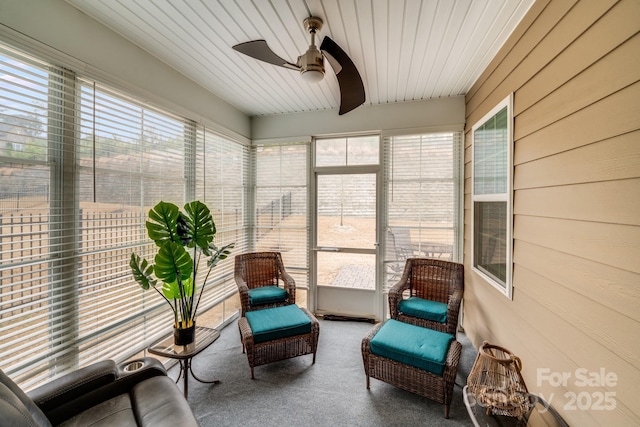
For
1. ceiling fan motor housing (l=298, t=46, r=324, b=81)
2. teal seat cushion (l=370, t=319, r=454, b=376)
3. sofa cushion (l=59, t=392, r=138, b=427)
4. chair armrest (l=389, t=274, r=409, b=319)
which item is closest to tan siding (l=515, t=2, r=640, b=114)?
ceiling fan motor housing (l=298, t=46, r=324, b=81)

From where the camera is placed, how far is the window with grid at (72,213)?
1390 millimetres

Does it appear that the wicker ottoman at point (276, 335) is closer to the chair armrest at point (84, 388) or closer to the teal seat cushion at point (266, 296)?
the teal seat cushion at point (266, 296)

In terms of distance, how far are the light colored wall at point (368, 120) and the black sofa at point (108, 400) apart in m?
3.04

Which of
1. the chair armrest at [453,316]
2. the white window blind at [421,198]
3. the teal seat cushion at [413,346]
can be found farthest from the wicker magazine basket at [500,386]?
the white window blind at [421,198]

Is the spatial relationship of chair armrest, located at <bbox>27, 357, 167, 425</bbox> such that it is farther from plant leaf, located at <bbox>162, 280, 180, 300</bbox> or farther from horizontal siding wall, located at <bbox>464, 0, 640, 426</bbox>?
horizontal siding wall, located at <bbox>464, 0, 640, 426</bbox>

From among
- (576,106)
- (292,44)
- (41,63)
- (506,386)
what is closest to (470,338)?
(506,386)

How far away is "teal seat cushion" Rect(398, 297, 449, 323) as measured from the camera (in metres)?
2.44

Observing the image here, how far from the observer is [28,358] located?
56.9 inches

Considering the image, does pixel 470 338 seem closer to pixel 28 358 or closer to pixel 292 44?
pixel 292 44

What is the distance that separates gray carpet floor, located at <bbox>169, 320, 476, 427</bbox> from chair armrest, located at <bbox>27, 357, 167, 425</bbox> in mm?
625

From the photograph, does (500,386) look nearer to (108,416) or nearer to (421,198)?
(421,198)

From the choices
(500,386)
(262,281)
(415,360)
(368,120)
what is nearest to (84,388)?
(262,281)

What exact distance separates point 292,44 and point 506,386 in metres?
2.79

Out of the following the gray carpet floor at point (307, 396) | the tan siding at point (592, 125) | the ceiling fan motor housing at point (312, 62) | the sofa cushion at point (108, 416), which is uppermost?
the ceiling fan motor housing at point (312, 62)
